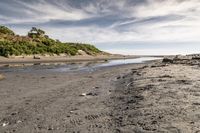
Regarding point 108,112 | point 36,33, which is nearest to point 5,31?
point 36,33

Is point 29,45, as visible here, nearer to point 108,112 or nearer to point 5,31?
point 5,31

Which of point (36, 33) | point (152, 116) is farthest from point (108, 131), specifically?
point (36, 33)

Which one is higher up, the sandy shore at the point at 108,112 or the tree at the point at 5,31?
the tree at the point at 5,31

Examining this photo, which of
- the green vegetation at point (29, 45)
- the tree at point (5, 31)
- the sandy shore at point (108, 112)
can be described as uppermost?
the tree at point (5, 31)

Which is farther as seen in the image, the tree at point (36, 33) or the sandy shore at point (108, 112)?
the tree at point (36, 33)

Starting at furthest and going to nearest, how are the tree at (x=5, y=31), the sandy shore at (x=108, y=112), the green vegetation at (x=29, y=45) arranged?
the tree at (x=5, y=31), the green vegetation at (x=29, y=45), the sandy shore at (x=108, y=112)

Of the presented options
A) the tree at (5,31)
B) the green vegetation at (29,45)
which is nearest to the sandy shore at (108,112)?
the green vegetation at (29,45)

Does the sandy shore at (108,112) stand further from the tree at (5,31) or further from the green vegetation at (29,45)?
the tree at (5,31)

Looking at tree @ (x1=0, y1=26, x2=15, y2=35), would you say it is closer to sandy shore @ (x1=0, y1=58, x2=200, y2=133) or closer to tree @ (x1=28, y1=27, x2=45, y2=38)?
tree @ (x1=28, y1=27, x2=45, y2=38)

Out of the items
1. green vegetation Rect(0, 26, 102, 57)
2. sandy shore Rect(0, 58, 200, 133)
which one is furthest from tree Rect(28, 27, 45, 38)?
sandy shore Rect(0, 58, 200, 133)

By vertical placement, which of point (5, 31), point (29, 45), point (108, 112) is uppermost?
point (5, 31)

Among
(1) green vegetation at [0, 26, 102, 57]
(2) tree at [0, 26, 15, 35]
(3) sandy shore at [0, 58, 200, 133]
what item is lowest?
(3) sandy shore at [0, 58, 200, 133]

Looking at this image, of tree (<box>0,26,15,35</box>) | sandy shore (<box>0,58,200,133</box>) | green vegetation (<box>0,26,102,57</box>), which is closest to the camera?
sandy shore (<box>0,58,200,133</box>)

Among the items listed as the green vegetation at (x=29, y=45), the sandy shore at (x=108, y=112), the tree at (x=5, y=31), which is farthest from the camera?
the tree at (x=5, y=31)
